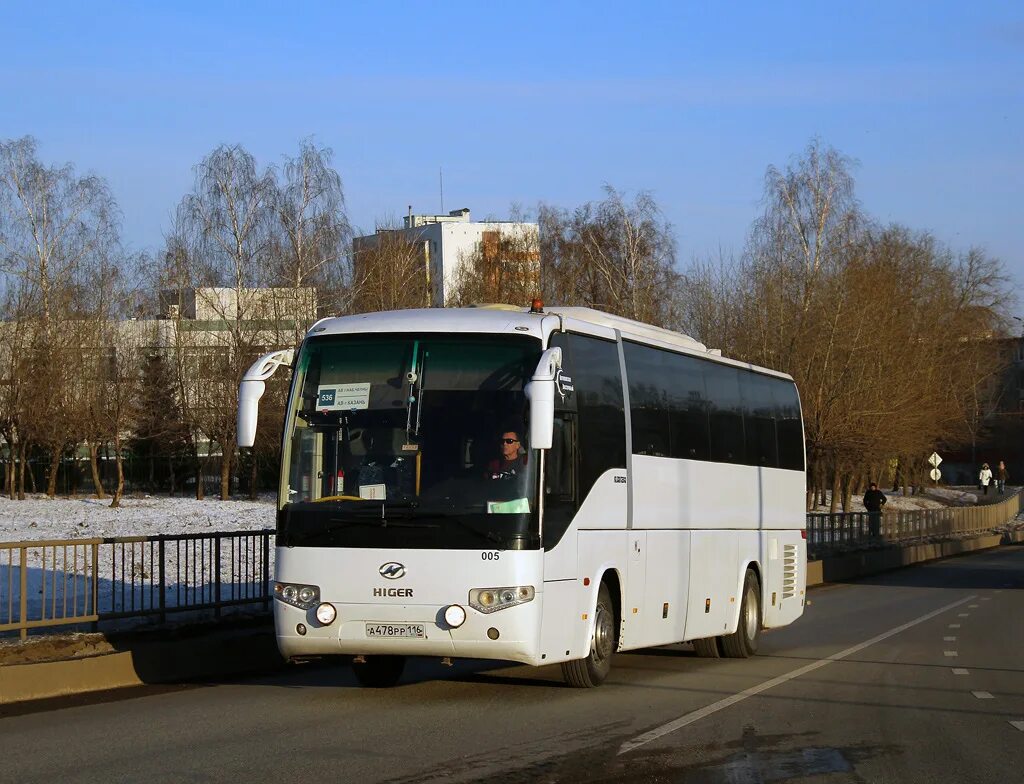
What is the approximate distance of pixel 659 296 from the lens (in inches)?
2977

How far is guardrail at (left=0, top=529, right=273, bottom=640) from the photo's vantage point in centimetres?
1427

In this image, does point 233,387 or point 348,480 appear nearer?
point 348,480

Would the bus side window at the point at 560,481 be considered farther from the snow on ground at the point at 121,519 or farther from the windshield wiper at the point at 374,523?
the snow on ground at the point at 121,519

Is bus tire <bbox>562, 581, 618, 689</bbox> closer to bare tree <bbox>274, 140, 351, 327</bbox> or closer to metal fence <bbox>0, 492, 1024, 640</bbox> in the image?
metal fence <bbox>0, 492, 1024, 640</bbox>

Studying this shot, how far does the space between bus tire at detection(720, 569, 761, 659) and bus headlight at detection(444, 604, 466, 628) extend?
6.35 metres

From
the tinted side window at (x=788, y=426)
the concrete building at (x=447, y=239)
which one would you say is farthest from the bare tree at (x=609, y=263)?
the tinted side window at (x=788, y=426)

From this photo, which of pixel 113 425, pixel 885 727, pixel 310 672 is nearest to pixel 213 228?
pixel 113 425

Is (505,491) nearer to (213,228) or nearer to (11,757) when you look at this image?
(11,757)

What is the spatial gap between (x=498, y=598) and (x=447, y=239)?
11208 centimetres

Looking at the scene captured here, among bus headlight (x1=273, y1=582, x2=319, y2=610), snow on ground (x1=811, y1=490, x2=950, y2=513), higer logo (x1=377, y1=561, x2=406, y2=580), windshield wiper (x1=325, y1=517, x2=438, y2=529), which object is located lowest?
snow on ground (x1=811, y1=490, x2=950, y2=513)

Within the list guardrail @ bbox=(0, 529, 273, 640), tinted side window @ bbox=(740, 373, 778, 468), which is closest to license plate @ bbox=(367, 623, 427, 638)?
guardrail @ bbox=(0, 529, 273, 640)

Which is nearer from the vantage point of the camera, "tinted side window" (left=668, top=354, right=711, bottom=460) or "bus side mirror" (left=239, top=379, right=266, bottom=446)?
"bus side mirror" (left=239, top=379, right=266, bottom=446)

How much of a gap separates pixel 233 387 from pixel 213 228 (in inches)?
270

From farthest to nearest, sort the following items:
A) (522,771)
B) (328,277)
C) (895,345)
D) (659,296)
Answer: (659,296) → (328,277) → (895,345) → (522,771)
